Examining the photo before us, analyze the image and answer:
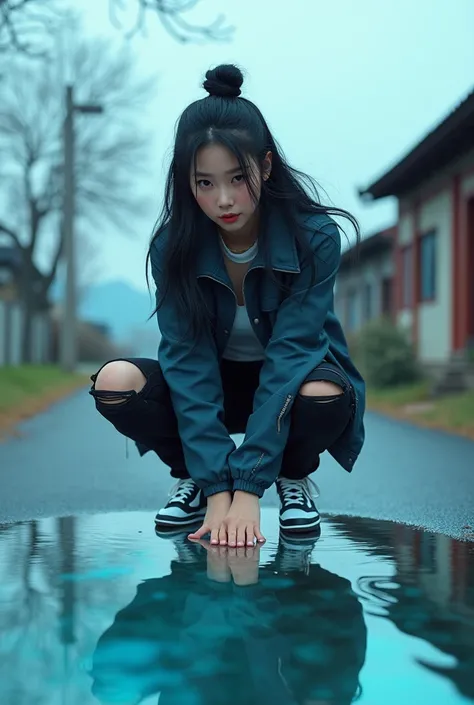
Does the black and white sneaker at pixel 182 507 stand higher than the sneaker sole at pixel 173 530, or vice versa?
the black and white sneaker at pixel 182 507

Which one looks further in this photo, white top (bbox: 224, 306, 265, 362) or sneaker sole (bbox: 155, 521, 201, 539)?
white top (bbox: 224, 306, 265, 362)

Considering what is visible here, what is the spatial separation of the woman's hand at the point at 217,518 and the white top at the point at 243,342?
57cm

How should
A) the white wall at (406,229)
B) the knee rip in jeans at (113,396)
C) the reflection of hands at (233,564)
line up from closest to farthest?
the reflection of hands at (233,564), the knee rip in jeans at (113,396), the white wall at (406,229)

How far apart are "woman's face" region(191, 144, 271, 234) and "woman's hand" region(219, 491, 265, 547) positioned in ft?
2.49

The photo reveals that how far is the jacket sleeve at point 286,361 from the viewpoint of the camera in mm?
2475

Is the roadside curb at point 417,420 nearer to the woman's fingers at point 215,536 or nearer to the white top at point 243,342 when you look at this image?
the white top at point 243,342

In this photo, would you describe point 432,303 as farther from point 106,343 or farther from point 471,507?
point 106,343

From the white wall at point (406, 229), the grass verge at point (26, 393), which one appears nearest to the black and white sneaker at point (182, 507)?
the grass verge at point (26, 393)

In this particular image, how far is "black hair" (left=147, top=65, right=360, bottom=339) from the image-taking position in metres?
2.49

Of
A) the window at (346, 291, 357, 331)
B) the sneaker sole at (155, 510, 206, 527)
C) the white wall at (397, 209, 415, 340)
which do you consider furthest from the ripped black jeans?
the window at (346, 291, 357, 331)

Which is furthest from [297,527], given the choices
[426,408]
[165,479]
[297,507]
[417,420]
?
[426,408]

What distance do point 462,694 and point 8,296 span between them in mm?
29949

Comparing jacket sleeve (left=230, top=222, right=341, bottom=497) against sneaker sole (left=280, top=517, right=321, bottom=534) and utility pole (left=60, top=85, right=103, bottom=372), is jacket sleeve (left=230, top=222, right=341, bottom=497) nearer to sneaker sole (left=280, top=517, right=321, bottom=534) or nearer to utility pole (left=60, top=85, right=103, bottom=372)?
sneaker sole (left=280, top=517, right=321, bottom=534)

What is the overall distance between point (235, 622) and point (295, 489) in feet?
3.38
